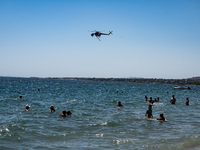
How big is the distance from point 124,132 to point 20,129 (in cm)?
648

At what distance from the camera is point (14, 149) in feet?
30.8

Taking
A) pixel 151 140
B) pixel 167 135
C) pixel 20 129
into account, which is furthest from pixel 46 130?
pixel 167 135

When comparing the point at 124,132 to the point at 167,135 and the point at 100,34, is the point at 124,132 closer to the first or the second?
the point at 167,135

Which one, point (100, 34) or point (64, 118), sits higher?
point (100, 34)

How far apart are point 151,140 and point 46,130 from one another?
6360 millimetres

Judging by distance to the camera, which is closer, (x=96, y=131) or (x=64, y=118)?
(x=96, y=131)

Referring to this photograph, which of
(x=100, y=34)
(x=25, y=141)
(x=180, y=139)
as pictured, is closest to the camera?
(x=25, y=141)

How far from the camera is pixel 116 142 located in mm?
10711

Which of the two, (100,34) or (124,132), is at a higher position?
(100,34)

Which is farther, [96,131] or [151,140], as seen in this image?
[96,131]

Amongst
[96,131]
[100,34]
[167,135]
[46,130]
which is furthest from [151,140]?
[100,34]

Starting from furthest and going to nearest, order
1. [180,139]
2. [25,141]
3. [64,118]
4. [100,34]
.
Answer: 1. [64,118]
2. [100,34]
3. [180,139]
4. [25,141]

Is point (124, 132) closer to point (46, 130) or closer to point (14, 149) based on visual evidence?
point (46, 130)

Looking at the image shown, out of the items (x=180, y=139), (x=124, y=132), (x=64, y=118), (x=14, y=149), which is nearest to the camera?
(x=14, y=149)
